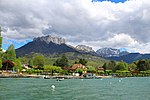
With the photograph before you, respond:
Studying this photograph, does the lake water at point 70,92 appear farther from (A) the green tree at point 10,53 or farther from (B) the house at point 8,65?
(A) the green tree at point 10,53

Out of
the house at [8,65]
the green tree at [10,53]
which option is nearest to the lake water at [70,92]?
the house at [8,65]

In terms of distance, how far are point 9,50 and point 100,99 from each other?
131 m

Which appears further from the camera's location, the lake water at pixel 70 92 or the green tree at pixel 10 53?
the green tree at pixel 10 53

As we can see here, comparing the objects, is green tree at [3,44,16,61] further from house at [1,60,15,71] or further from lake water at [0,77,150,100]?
lake water at [0,77,150,100]

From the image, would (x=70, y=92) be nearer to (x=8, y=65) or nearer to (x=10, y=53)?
(x=8, y=65)

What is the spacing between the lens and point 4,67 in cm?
17125

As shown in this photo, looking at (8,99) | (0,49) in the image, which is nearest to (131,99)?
(8,99)

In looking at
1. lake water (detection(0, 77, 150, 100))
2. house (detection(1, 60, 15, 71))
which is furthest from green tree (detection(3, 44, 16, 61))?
lake water (detection(0, 77, 150, 100))

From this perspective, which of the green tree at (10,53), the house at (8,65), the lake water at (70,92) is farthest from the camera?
the green tree at (10,53)

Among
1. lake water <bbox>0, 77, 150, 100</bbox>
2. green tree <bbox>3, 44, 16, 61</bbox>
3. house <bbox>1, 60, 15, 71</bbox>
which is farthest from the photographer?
green tree <bbox>3, 44, 16, 61</bbox>

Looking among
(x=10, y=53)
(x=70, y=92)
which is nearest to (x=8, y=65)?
(x=10, y=53)

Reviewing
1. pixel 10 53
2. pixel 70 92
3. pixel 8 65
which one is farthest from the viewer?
pixel 10 53

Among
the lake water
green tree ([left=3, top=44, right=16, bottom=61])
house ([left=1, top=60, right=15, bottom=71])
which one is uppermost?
green tree ([left=3, top=44, right=16, bottom=61])

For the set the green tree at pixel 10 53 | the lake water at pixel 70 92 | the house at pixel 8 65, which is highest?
the green tree at pixel 10 53
